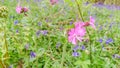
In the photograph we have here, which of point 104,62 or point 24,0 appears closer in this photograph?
point 104,62

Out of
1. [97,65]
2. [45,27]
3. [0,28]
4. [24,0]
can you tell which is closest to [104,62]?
[97,65]

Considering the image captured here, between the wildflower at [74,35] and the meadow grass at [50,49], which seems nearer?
the wildflower at [74,35]

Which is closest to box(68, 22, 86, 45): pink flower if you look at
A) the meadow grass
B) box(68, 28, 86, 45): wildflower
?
box(68, 28, 86, 45): wildflower

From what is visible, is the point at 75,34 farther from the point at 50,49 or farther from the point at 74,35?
the point at 50,49

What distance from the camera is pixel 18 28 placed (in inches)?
105

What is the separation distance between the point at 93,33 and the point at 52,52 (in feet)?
2.75

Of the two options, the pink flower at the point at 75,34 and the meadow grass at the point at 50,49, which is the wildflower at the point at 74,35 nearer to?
the pink flower at the point at 75,34

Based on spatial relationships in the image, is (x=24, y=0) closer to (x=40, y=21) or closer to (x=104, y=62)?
(x=40, y=21)

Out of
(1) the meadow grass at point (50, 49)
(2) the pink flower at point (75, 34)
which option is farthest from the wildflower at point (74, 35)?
(1) the meadow grass at point (50, 49)

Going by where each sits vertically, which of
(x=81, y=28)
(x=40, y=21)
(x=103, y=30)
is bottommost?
(x=103, y=30)

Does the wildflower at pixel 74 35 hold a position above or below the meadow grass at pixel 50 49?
above

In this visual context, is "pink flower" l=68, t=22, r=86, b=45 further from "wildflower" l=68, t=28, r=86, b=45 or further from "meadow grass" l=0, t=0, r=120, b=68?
"meadow grass" l=0, t=0, r=120, b=68

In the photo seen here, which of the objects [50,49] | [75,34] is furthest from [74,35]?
[50,49]

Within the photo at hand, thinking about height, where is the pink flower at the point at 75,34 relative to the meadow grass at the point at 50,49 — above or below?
above
